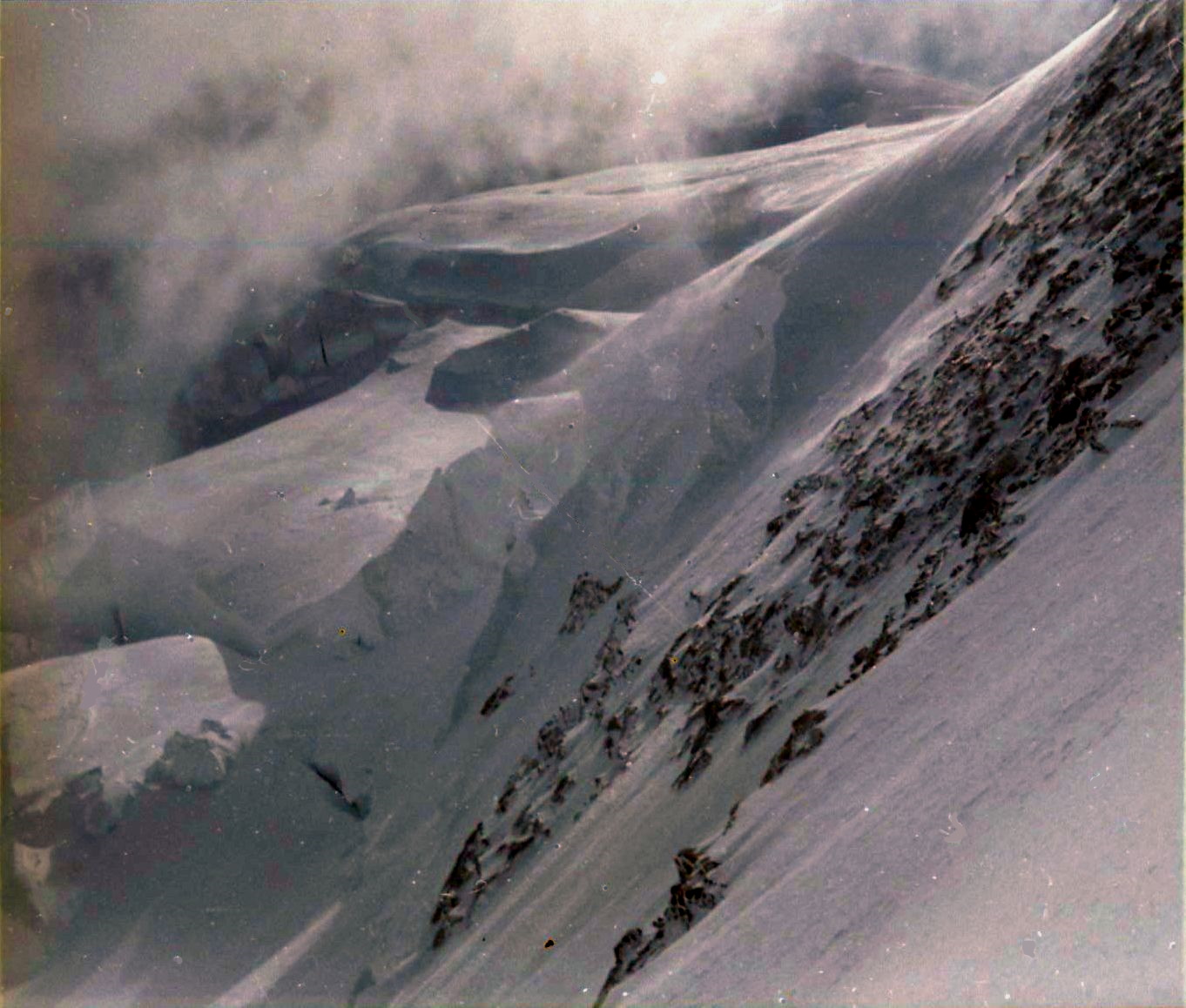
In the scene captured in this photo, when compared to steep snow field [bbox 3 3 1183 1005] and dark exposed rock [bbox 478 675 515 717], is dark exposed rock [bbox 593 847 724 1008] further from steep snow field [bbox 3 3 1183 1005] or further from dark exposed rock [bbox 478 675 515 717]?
dark exposed rock [bbox 478 675 515 717]

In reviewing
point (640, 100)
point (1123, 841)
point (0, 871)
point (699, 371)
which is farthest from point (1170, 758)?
point (640, 100)

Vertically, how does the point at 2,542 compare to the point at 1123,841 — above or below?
above

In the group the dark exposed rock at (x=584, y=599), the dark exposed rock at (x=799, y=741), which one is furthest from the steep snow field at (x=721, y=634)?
the dark exposed rock at (x=584, y=599)

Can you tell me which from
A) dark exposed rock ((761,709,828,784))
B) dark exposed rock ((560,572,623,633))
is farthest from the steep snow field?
dark exposed rock ((560,572,623,633))

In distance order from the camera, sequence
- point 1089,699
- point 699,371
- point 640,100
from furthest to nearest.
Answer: point 640,100 < point 699,371 < point 1089,699

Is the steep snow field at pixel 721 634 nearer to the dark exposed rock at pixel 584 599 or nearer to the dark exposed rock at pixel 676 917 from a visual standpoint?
the dark exposed rock at pixel 676 917

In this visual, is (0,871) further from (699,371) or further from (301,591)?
(699,371)

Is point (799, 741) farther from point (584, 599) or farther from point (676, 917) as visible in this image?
point (584, 599)

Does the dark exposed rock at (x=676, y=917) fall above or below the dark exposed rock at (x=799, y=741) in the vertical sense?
below

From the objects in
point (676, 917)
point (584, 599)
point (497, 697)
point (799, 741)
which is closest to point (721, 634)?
point (799, 741)
